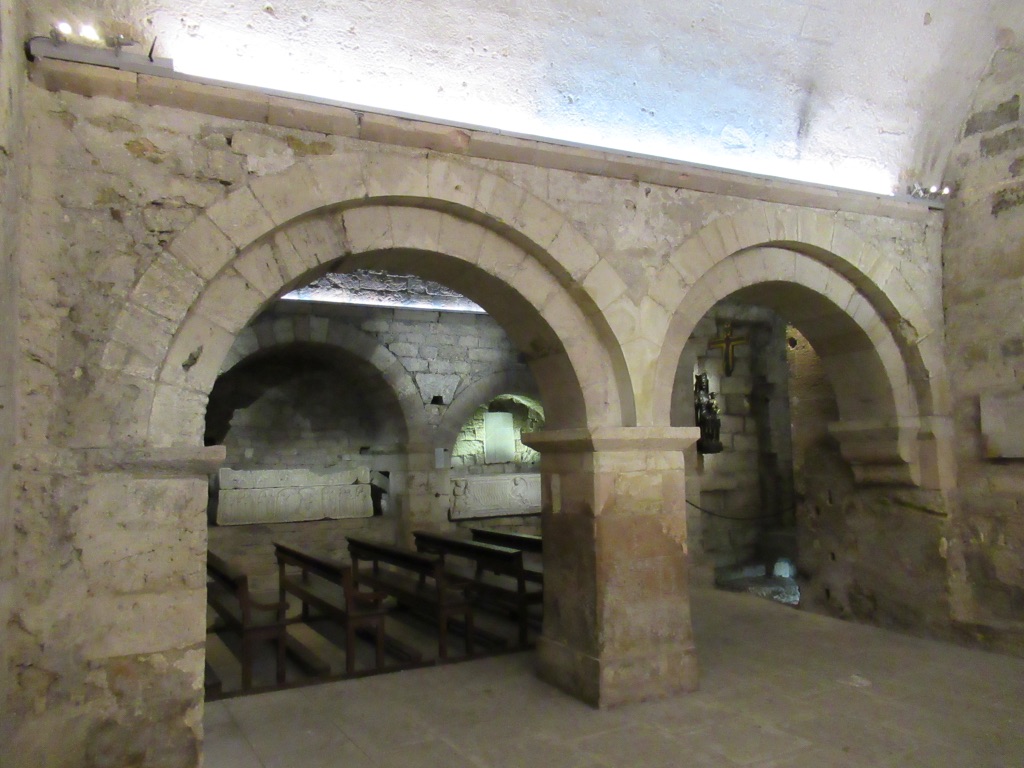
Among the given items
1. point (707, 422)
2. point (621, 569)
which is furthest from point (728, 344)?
point (621, 569)

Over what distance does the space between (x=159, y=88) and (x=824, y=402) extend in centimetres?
490

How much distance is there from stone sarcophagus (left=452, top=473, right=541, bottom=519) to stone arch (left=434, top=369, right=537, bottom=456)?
91 cm

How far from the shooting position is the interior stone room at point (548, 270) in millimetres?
2617

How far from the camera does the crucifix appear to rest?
7.63 meters

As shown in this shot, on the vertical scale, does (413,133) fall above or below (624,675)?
above

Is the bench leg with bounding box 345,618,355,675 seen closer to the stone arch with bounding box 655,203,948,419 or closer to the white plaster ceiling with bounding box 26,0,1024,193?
the stone arch with bounding box 655,203,948,419

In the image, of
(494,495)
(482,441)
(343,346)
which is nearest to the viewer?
(343,346)

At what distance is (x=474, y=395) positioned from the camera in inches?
304

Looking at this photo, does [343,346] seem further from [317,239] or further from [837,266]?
[837,266]

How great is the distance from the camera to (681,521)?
148 inches

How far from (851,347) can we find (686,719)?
9.01 ft

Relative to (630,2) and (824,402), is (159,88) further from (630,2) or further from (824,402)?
(824,402)

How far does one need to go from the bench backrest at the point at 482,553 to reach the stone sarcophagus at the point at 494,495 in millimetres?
2069

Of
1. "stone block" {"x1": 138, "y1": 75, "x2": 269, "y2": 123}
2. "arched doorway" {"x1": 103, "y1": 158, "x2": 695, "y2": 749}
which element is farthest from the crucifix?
"stone block" {"x1": 138, "y1": 75, "x2": 269, "y2": 123}
